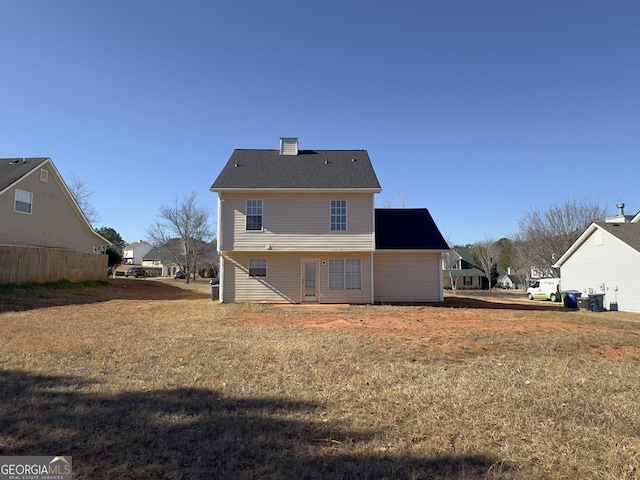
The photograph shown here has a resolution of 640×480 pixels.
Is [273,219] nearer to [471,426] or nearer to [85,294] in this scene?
[85,294]

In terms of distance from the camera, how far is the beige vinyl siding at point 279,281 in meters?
17.7

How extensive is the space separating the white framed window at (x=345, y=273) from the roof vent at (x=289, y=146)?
6852 millimetres

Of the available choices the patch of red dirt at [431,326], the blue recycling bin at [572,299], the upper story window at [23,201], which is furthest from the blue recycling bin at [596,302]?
the upper story window at [23,201]

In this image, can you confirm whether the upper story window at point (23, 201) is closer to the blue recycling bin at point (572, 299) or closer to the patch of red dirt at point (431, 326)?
the patch of red dirt at point (431, 326)

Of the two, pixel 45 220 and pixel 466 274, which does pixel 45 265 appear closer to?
pixel 45 220

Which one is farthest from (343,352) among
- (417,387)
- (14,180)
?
(14,180)

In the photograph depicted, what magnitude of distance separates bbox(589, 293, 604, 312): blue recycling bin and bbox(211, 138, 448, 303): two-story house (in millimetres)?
8819

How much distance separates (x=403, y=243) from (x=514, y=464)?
1644cm

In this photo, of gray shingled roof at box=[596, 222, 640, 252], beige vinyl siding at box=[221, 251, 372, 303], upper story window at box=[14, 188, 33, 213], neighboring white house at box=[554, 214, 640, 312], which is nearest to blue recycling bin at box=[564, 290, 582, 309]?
neighboring white house at box=[554, 214, 640, 312]

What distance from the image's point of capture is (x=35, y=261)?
19.4 meters

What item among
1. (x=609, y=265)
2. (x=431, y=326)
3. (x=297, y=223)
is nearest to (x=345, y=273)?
(x=297, y=223)

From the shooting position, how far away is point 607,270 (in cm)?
2116

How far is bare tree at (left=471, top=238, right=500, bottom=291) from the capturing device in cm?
4428

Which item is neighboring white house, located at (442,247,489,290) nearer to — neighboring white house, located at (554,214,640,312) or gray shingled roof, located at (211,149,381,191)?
neighboring white house, located at (554,214,640,312)
